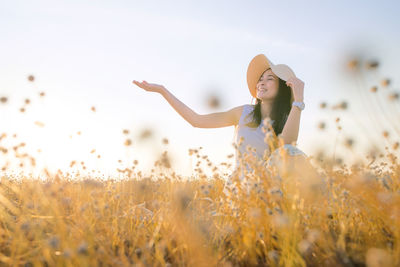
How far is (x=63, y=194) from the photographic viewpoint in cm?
315

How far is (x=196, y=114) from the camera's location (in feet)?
14.4

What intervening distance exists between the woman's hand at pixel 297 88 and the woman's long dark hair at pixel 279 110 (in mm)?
830

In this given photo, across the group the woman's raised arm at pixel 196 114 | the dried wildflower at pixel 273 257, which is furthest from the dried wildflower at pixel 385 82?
the woman's raised arm at pixel 196 114

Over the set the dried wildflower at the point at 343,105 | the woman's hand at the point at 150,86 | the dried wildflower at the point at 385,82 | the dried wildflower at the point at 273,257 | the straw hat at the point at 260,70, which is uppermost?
the straw hat at the point at 260,70

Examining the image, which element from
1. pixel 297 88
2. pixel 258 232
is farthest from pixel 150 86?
pixel 258 232

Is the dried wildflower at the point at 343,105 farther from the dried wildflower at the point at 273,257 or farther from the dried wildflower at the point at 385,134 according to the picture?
the dried wildflower at the point at 273,257

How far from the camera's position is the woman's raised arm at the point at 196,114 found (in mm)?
4078

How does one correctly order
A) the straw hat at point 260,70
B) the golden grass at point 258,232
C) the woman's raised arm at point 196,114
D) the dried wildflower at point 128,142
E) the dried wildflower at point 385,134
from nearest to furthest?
the golden grass at point 258,232
the dried wildflower at point 385,134
the dried wildflower at point 128,142
the woman's raised arm at point 196,114
the straw hat at point 260,70

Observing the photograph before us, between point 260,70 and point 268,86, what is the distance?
0.40 m

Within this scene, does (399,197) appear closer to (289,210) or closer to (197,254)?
(289,210)

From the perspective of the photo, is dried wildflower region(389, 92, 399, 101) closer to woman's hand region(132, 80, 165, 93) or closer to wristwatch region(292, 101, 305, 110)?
wristwatch region(292, 101, 305, 110)

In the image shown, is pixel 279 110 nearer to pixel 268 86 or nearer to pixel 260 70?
pixel 268 86

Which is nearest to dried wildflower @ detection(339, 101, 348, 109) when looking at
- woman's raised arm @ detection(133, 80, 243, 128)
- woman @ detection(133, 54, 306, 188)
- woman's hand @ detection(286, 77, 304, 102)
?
woman's hand @ detection(286, 77, 304, 102)

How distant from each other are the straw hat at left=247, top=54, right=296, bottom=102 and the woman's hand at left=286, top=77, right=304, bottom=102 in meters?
0.64
